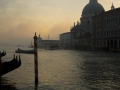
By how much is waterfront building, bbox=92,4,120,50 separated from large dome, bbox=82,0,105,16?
77.7 feet

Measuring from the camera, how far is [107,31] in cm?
6056

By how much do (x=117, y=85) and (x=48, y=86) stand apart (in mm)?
3318

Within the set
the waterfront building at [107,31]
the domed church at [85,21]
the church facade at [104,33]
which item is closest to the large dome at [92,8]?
the domed church at [85,21]

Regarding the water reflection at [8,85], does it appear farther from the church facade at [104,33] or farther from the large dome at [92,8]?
the large dome at [92,8]

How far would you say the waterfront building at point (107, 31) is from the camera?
185 feet

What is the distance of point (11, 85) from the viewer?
34.9 ft

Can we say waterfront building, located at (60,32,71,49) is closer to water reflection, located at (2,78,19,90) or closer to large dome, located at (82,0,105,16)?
large dome, located at (82,0,105,16)

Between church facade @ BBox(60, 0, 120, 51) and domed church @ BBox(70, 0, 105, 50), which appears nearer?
church facade @ BBox(60, 0, 120, 51)

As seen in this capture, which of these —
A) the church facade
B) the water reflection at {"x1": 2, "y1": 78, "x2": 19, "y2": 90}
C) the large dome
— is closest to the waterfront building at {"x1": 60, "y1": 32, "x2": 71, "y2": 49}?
the large dome

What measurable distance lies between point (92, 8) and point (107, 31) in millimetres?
32108

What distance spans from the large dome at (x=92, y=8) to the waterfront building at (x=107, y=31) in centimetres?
2367

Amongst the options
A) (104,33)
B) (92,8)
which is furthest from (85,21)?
(104,33)

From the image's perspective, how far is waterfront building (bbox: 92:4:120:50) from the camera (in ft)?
185

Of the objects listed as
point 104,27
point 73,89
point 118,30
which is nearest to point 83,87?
point 73,89
